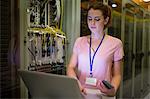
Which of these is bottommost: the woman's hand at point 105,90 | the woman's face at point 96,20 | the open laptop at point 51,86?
the woman's hand at point 105,90

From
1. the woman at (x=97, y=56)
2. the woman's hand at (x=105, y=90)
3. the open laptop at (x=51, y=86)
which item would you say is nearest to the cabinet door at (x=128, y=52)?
the woman at (x=97, y=56)

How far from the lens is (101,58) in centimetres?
189

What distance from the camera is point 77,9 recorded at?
9.09ft

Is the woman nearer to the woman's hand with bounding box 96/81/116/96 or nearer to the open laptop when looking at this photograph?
the woman's hand with bounding box 96/81/116/96

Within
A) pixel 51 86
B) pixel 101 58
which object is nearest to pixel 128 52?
pixel 101 58

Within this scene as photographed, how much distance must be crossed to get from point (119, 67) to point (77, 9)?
1064 millimetres

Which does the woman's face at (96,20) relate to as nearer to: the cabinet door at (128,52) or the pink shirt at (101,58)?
the pink shirt at (101,58)

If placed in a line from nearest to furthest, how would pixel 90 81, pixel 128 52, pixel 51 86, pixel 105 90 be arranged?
pixel 51 86 → pixel 105 90 → pixel 90 81 → pixel 128 52

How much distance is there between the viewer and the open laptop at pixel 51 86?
1251mm

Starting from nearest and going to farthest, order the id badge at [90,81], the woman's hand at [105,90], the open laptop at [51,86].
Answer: the open laptop at [51,86], the woman's hand at [105,90], the id badge at [90,81]

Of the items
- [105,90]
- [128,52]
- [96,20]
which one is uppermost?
[96,20]

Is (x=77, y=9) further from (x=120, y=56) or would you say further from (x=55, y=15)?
(x=120, y=56)

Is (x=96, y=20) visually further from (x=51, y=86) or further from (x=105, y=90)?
(x=51, y=86)

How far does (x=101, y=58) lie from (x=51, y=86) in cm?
68
